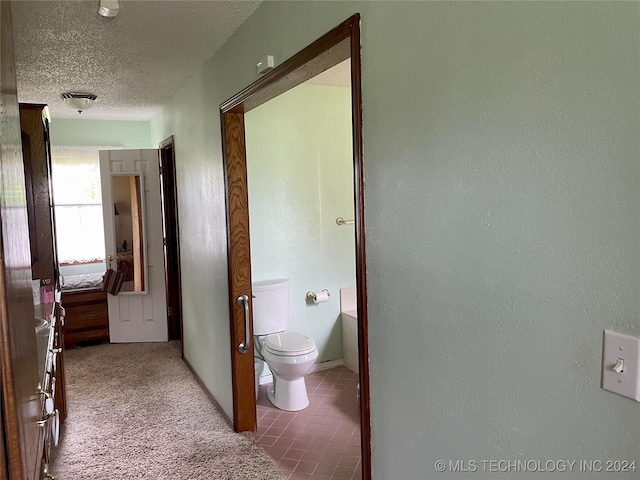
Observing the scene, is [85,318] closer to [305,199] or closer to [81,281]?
[81,281]

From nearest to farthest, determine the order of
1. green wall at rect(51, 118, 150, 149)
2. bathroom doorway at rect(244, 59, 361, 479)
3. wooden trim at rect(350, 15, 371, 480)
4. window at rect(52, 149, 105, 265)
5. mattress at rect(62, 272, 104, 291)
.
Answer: wooden trim at rect(350, 15, 371, 480)
bathroom doorway at rect(244, 59, 361, 479)
mattress at rect(62, 272, 104, 291)
green wall at rect(51, 118, 150, 149)
window at rect(52, 149, 105, 265)

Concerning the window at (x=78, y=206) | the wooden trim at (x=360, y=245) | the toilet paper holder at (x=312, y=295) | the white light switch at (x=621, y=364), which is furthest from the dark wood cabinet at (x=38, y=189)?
the white light switch at (x=621, y=364)

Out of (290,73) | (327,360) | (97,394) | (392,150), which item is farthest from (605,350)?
(97,394)

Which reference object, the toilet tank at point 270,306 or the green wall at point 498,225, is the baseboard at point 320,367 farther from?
the green wall at point 498,225

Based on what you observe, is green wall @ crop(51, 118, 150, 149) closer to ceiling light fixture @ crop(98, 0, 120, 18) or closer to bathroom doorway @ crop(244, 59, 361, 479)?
bathroom doorway @ crop(244, 59, 361, 479)

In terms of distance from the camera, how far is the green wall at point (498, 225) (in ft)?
2.99

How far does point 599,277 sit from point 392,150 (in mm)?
716

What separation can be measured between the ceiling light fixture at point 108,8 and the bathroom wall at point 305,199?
162 cm

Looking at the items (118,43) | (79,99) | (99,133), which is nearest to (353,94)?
(118,43)

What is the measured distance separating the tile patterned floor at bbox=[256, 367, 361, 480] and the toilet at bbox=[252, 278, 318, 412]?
0.11 m

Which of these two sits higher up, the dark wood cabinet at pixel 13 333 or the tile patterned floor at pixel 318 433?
the dark wood cabinet at pixel 13 333

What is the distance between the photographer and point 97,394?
3.75 meters

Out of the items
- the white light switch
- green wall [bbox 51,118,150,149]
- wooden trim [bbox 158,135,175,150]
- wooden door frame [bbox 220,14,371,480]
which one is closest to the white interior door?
wooden trim [bbox 158,135,175,150]

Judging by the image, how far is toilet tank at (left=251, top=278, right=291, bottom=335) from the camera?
144 inches
